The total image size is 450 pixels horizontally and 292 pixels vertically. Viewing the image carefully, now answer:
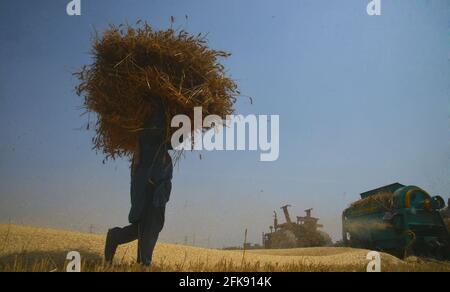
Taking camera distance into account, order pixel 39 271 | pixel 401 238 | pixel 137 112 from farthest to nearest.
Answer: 1. pixel 401 238
2. pixel 137 112
3. pixel 39 271

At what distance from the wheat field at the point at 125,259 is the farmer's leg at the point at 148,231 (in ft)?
0.48

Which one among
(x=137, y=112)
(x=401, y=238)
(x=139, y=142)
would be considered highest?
(x=137, y=112)

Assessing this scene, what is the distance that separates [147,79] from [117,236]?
175 centimetres

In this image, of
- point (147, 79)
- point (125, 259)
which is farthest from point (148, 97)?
point (125, 259)

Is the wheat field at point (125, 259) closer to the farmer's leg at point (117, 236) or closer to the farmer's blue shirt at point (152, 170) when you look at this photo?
the farmer's leg at point (117, 236)

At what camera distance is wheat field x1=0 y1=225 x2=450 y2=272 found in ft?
14.9

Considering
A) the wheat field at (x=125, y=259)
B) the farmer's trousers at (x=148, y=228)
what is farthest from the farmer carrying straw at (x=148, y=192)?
the wheat field at (x=125, y=259)

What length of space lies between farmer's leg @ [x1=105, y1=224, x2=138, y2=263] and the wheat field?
144mm

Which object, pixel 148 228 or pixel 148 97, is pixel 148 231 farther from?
pixel 148 97

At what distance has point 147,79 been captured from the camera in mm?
4387
